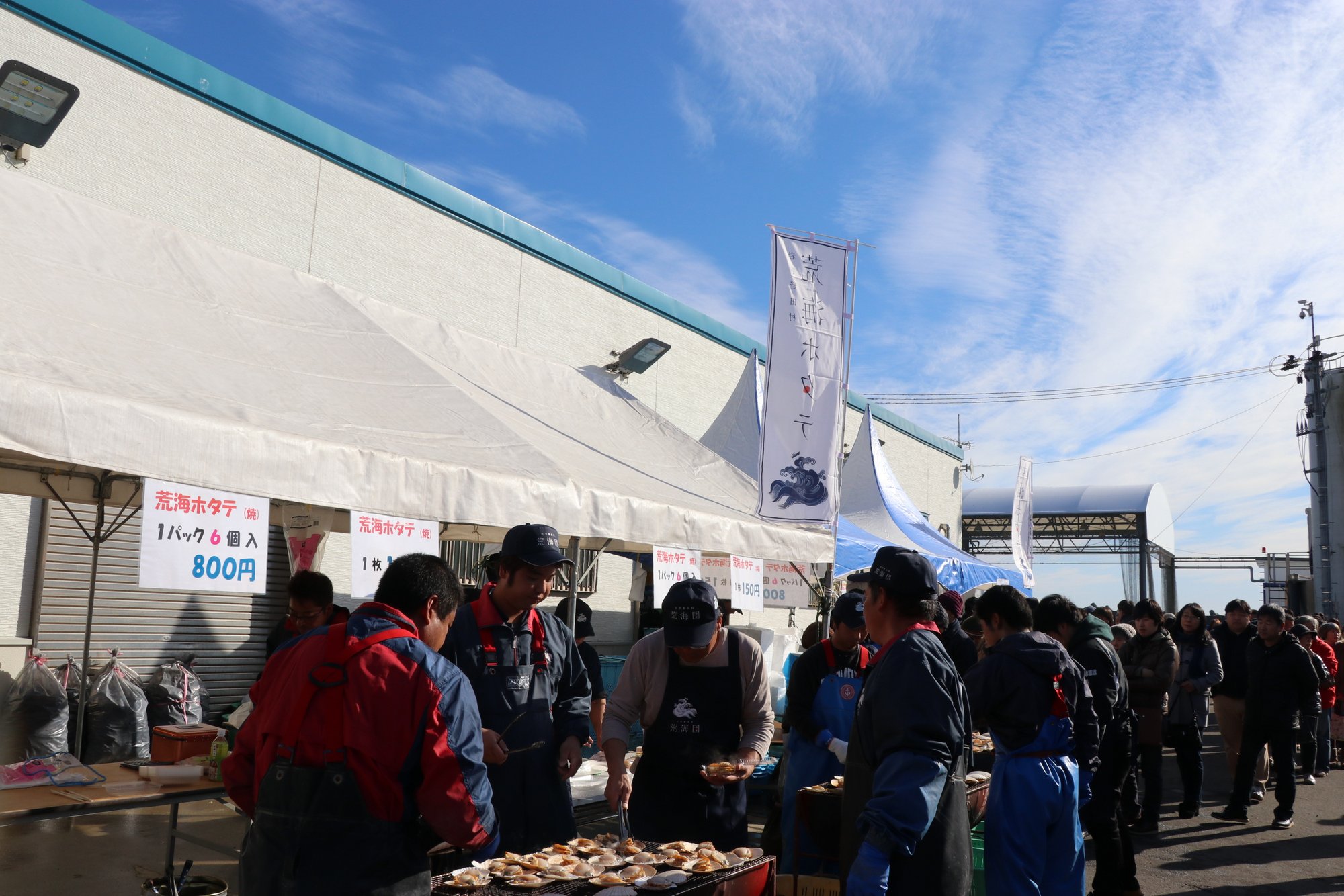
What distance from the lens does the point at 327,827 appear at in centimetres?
235

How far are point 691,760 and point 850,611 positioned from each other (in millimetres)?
1321

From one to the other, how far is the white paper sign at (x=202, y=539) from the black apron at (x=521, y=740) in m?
1.38

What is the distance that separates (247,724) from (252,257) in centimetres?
524

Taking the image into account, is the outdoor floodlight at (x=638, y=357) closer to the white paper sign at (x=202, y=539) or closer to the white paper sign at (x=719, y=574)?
the white paper sign at (x=719, y=574)

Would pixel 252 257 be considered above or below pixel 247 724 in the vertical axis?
above

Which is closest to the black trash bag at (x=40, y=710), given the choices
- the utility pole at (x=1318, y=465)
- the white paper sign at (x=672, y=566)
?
the white paper sign at (x=672, y=566)

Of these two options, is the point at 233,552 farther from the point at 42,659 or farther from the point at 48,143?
the point at 48,143

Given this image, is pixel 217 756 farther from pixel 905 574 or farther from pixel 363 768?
pixel 905 574

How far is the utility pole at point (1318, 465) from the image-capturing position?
2284cm

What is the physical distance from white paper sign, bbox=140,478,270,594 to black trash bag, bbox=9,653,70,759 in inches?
157

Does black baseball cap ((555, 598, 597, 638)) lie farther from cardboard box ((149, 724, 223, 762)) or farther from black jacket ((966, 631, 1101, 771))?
black jacket ((966, 631, 1101, 771))

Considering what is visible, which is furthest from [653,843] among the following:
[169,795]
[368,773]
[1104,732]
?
[1104,732]

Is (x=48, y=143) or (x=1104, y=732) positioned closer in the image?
(x=1104, y=732)

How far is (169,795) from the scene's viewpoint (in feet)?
15.3
